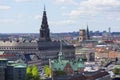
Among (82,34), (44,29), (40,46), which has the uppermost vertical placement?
(44,29)

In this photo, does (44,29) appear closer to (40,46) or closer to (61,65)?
(40,46)

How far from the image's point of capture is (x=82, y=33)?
163750mm

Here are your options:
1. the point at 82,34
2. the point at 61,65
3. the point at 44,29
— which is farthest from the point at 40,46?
the point at 82,34

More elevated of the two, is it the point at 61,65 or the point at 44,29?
the point at 44,29

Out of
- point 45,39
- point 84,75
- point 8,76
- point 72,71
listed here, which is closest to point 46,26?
point 45,39

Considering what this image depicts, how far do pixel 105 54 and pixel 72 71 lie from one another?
5003cm

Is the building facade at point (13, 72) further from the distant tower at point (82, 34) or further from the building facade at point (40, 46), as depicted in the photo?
the distant tower at point (82, 34)

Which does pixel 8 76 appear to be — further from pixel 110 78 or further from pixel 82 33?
pixel 82 33

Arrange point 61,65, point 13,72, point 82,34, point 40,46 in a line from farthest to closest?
point 82,34
point 40,46
point 61,65
point 13,72

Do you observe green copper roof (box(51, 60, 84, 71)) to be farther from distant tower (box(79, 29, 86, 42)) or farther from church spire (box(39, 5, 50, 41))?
distant tower (box(79, 29, 86, 42))

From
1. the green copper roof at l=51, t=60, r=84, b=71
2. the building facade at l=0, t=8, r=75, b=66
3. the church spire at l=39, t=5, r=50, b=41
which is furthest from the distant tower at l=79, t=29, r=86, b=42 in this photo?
the green copper roof at l=51, t=60, r=84, b=71

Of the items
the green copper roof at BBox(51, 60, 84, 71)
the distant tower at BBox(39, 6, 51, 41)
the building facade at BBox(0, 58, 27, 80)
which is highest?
the distant tower at BBox(39, 6, 51, 41)

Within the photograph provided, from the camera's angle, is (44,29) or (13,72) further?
(44,29)

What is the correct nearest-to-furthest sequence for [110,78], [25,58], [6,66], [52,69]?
[6,66], [110,78], [52,69], [25,58]
